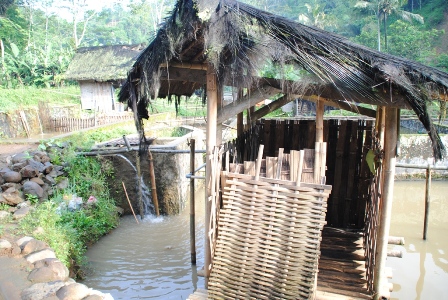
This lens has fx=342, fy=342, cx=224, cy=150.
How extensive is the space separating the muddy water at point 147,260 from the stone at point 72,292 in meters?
1.87

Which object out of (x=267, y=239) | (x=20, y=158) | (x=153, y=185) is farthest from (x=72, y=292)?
(x=20, y=158)

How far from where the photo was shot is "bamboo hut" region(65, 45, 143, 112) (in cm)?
1958

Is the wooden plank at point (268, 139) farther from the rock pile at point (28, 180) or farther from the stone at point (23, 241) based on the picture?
the rock pile at point (28, 180)

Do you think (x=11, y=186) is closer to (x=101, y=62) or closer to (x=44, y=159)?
(x=44, y=159)

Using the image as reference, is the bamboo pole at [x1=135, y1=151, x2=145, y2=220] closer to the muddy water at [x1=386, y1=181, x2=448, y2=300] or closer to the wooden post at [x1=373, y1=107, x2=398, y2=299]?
the muddy water at [x1=386, y1=181, x2=448, y2=300]

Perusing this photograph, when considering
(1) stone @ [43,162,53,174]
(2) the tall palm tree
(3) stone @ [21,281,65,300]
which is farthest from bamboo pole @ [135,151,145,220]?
(2) the tall palm tree

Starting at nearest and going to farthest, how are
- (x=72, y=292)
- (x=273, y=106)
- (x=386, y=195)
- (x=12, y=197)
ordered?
(x=386, y=195) < (x=72, y=292) < (x=273, y=106) < (x=12, y=197)

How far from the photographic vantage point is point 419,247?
8422mm

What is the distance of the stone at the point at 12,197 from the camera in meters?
6.95

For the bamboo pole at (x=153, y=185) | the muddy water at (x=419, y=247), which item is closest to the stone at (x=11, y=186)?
the bamboo pole at (x=153, y=185)

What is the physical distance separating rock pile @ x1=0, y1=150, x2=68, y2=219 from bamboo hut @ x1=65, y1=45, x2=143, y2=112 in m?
11.0

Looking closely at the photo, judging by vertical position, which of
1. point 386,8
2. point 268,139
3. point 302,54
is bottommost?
point 268,139

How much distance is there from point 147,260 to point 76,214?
1975 millimetres

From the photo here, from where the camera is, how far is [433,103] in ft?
10.3
